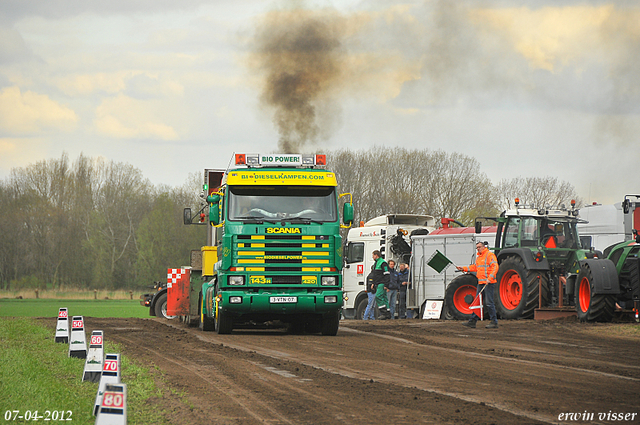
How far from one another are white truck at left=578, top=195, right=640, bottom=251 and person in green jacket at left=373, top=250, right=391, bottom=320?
775cm

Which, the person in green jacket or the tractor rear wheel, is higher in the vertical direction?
the person in green jacket

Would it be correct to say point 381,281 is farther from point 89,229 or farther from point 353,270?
point 89,229

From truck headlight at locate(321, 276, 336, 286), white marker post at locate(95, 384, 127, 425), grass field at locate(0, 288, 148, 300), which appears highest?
truck headlight at locate(321, 276, 336, 286)

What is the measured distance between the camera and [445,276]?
925 inches

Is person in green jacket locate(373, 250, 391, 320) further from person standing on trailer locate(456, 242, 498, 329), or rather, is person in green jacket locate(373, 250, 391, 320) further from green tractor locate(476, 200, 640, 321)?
person standing on trailer locate(456, 242, 498, 329)

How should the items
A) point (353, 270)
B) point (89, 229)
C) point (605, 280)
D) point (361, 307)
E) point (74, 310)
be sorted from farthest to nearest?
1. point (89, 229)
2. point (74, 310)
3. point (353, 270)
4. point (361, 307)
5. point (605, 280)

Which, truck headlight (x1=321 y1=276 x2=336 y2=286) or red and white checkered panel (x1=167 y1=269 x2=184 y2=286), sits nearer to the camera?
truck headlight (x1=321 y1=276 x2=336 y2=286)

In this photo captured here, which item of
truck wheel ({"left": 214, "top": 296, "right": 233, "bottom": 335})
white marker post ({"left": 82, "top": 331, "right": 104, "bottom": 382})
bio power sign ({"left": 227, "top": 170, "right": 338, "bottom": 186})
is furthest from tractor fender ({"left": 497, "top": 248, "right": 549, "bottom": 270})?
white marker post ({"left": 82, "top": 331, "right": 104, "bottom": 382})

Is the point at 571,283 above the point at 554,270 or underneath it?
underneath

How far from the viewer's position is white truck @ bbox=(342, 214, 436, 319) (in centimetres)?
2517

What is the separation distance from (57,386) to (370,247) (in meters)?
17.1

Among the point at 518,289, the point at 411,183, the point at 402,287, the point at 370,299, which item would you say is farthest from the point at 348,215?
the point at 411,183

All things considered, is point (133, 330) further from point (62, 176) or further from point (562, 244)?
point (62, 176)

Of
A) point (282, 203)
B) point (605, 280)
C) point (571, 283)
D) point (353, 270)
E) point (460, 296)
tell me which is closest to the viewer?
point (282, 203)
